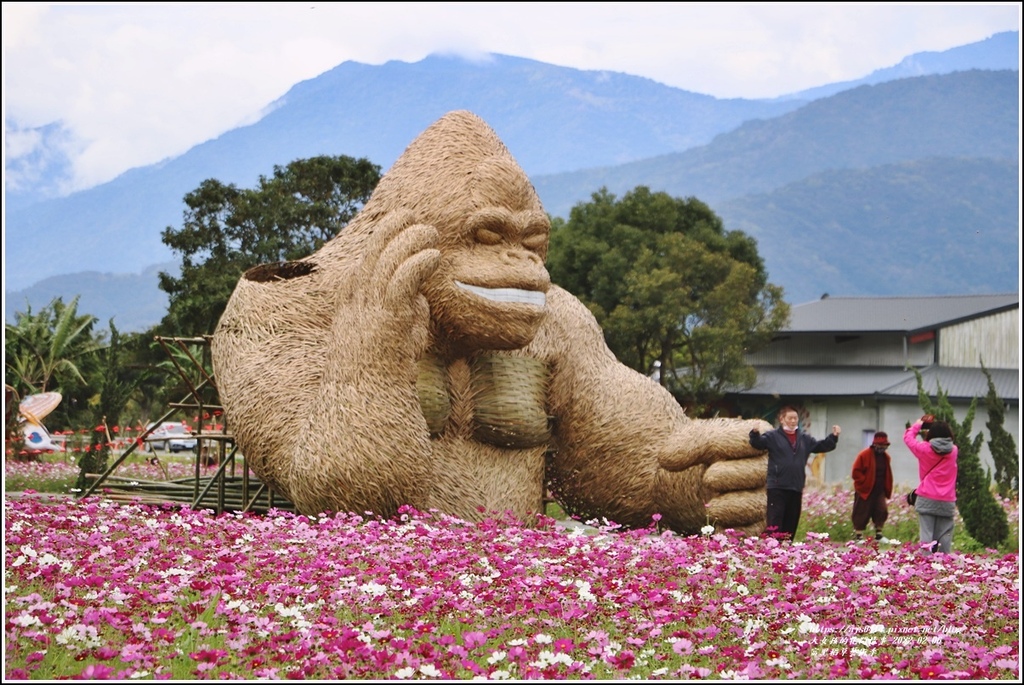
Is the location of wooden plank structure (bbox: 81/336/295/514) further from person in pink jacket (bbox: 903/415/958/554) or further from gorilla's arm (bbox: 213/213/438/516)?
person in pink jacket (bbox: 903/415/958/554)

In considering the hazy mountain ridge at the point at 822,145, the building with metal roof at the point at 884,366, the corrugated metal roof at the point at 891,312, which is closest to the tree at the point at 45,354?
the building with metal roof at the point at 884,366

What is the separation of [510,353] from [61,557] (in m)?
3.80

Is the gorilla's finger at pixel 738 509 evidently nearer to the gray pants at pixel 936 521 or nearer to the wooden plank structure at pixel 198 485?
the gray pants at pixel 936 521

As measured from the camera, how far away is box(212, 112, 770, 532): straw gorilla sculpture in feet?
23.5

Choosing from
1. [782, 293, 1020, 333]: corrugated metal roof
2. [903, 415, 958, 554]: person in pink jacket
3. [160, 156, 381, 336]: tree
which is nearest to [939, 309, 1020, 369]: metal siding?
[782, 293, 1020, 333]: corrugated metal roof

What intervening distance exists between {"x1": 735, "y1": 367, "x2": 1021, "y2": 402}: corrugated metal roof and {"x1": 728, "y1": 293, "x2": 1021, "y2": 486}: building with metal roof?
2 centimetres

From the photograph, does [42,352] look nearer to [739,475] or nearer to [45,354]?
[45,354]

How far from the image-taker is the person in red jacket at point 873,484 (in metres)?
9.66

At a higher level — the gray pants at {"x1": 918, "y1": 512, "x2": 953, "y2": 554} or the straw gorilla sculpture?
the straw gorilla sculpture

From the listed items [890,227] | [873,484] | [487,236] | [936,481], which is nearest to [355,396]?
[487,236]

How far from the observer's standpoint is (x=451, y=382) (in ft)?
26.0

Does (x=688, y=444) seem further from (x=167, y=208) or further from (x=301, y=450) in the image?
(x=167, y=208)

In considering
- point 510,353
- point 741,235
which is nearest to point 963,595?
point 510,353

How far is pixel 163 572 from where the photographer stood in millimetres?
4840
